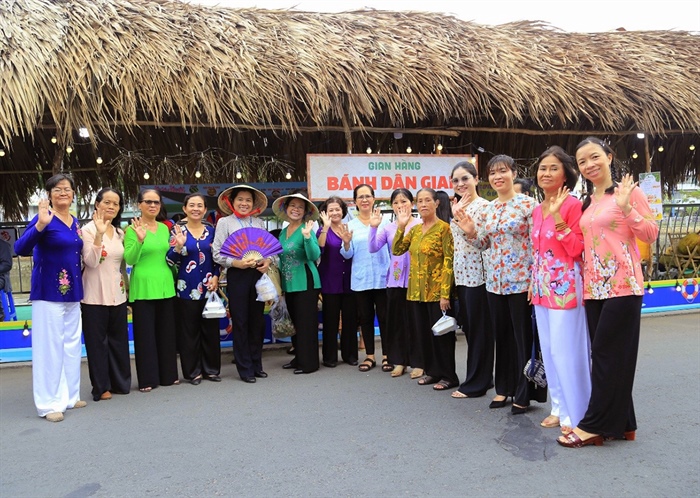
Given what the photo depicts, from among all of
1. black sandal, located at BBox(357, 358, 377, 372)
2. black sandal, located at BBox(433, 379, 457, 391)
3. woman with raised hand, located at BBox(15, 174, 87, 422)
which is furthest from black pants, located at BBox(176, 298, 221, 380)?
black sandal, located at BBox(433, 379, 457, 391)

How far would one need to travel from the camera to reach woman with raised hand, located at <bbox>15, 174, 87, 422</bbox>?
14.5ft

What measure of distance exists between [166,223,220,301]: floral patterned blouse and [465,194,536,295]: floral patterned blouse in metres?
2.62

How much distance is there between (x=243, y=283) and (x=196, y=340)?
2.28ft

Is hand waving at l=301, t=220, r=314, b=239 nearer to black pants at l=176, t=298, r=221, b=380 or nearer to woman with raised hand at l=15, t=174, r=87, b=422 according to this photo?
→ black pants at l=176, t=298, r=221, b=380

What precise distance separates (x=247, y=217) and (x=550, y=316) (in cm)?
297

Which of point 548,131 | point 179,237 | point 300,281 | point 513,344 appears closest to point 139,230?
point 179,237

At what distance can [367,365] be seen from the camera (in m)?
5.70

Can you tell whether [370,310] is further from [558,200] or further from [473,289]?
[558,200]

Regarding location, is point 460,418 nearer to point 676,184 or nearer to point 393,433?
point 393,433

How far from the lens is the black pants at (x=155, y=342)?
16.7 feet

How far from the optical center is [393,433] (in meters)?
3.81

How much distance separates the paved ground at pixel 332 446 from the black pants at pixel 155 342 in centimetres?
16

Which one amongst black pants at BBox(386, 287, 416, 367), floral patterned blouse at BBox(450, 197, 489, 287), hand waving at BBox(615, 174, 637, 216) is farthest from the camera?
black pants at BBox(386, 287, 416, 367)

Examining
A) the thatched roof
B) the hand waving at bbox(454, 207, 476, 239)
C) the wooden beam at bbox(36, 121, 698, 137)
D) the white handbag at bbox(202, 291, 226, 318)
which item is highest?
the thatched roof
